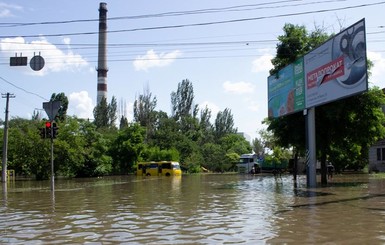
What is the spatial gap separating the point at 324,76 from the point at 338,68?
142cm

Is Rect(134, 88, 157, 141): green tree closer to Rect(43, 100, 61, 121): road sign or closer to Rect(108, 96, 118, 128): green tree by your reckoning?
Rect(108, 96, 118, 128): green tree

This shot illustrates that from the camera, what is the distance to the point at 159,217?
13789 mm

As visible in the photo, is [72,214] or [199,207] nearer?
[72,214]

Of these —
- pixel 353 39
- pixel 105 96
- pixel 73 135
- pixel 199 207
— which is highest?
pixel 105 96

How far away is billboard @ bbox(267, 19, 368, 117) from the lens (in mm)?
22391

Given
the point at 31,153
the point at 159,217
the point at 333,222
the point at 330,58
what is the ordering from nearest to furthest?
the point at 333,222, the point at 159,217, the point at 330,58, the point at 31,153

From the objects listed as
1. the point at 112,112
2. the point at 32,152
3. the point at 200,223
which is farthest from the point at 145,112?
the point at 200,223

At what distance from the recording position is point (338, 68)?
24.1 meters

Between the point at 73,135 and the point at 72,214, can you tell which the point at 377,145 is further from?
the point at 72,214

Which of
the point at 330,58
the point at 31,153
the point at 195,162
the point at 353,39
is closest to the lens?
the point at 353,39

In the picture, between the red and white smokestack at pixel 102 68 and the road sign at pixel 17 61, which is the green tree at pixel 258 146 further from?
the road sign at pixel 17 61

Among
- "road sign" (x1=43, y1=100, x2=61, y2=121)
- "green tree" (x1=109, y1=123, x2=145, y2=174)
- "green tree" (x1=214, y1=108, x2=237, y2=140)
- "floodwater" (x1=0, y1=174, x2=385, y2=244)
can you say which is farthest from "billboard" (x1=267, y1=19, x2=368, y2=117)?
"green tree" (x1=214, y1=108, x2=237, y2=140)

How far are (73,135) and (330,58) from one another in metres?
35.8

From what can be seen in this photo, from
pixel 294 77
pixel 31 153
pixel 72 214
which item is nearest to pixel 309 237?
pixel 72 214
